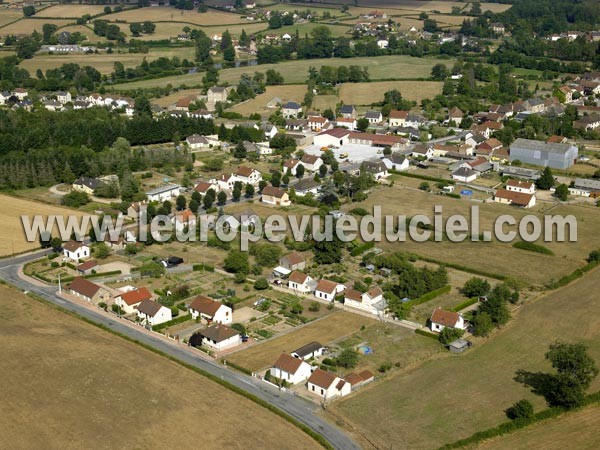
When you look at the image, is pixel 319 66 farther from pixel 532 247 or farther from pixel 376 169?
pixel 532 247

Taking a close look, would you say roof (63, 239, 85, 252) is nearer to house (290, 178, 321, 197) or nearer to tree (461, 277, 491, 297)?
house (290, 178, 321, 197)

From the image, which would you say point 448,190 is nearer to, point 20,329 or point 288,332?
point 288,332

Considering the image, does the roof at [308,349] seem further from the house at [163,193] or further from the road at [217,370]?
the house at [163,193]

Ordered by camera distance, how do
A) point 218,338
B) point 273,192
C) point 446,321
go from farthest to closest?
point 273,192, point 446,321, point 218,338

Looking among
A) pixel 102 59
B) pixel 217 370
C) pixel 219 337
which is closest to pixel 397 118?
pixel 219 337

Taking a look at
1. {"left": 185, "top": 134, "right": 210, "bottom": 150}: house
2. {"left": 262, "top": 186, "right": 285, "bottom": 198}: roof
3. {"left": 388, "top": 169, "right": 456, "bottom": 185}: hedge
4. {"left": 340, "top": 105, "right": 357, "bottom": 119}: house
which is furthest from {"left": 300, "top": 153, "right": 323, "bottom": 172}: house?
{"left": 340, "top": 105, "right": 357, "bottom": 119}: house

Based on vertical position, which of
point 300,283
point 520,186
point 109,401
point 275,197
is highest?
point 109,401

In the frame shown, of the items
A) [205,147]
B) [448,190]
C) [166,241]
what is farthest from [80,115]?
[448,190]

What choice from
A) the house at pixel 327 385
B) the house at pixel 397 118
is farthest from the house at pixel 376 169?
the house at pixel 327 385
